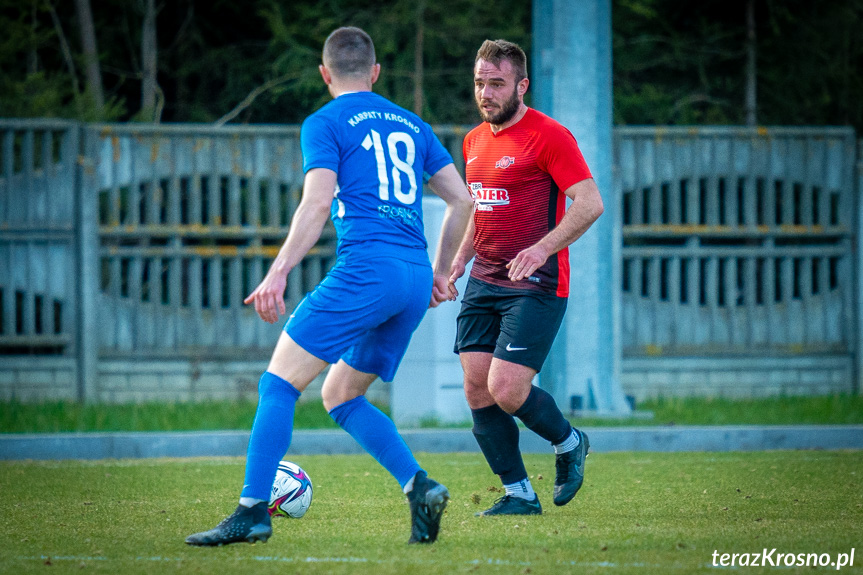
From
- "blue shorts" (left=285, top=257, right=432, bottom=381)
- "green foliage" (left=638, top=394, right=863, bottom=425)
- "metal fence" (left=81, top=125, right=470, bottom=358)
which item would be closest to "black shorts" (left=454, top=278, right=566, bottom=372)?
"blue shorts" (left=285, top=257, right=432, bottom=381)

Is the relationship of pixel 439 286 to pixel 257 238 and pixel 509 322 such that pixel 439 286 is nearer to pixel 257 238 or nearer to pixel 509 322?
pixel 509 322

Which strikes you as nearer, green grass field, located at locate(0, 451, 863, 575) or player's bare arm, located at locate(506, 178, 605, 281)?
green grass field, located at locate(0, 451, 863, 575)

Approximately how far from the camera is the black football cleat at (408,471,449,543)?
424 centimetres

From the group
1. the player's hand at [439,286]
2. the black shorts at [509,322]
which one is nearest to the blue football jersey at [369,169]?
the player's hand at [439,286]

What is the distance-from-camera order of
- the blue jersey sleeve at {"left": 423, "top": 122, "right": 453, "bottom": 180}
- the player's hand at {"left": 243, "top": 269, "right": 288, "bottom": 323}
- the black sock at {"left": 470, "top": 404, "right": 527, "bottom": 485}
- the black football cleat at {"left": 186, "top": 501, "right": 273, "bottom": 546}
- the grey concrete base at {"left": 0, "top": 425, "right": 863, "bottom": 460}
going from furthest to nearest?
the grey concrete base at {"left": 0, "top": 425, "right": 863, "bottom": 460} < the black sock at {"left": 470, "top": 404, "right": 527, "bottom": 485} < the blue jersey sleeve at {"left": 423, "top": 122, "right": 453, "bottom": 180} < the black football cleat at {"left": 186, "top": 501, "right": 273, "bottom": 546} < the player's hand at {"left": 243, "top": 269, "right": 288, "bottom": 323}

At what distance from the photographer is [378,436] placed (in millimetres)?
4414

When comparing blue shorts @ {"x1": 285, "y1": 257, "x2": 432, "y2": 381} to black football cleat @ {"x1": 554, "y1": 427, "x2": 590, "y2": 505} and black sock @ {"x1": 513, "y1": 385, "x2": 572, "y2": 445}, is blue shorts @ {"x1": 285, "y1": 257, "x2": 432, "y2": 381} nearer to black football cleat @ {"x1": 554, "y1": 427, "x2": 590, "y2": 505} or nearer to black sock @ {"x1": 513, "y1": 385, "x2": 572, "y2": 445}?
black sock @ {"x1": 513, "y1": 385, "x2": 572, "y2": 445}

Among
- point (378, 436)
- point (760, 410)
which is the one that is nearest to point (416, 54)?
point (760, 410)

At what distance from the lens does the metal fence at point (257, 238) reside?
9836 mm

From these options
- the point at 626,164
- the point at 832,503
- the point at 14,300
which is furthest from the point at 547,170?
the point at 14,300

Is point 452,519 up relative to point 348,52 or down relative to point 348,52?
down

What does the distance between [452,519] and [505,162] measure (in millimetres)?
1685

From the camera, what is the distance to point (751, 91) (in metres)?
12.9

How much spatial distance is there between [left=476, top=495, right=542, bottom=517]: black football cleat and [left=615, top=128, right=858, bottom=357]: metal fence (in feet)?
17.5
